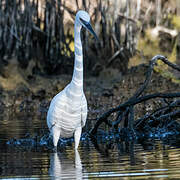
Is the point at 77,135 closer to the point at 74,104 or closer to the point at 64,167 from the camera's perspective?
the point at 74,104

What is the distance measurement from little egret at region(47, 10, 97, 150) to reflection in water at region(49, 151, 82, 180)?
55 cm

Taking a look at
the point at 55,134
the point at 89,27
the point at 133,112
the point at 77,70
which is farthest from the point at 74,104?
the point at 133,112

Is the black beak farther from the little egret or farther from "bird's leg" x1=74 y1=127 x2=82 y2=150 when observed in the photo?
"bird's leg" x1=74 y1=127 x2=82 y2=150

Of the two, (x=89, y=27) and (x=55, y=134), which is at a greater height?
(x=89, y=27)

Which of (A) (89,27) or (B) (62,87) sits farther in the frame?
(B) (62,87)

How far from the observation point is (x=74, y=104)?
784 centimetres

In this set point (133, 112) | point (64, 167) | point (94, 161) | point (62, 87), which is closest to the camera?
point (64, 167)

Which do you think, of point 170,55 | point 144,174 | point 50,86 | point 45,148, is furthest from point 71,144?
point 170,55

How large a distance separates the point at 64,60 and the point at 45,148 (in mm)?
9636

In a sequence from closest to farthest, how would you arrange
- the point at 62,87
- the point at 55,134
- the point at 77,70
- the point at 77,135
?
1. the point at 77,70
2. the point at 77,135
3. the point at 55,134
4. the point at 62,87

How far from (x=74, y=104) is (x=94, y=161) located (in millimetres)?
1199

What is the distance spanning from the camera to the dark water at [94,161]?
5895 millimetres

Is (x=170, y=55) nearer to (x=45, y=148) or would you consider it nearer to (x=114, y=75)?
(x=114, y=75)

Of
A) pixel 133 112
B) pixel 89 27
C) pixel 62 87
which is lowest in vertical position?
pixel 133 112
